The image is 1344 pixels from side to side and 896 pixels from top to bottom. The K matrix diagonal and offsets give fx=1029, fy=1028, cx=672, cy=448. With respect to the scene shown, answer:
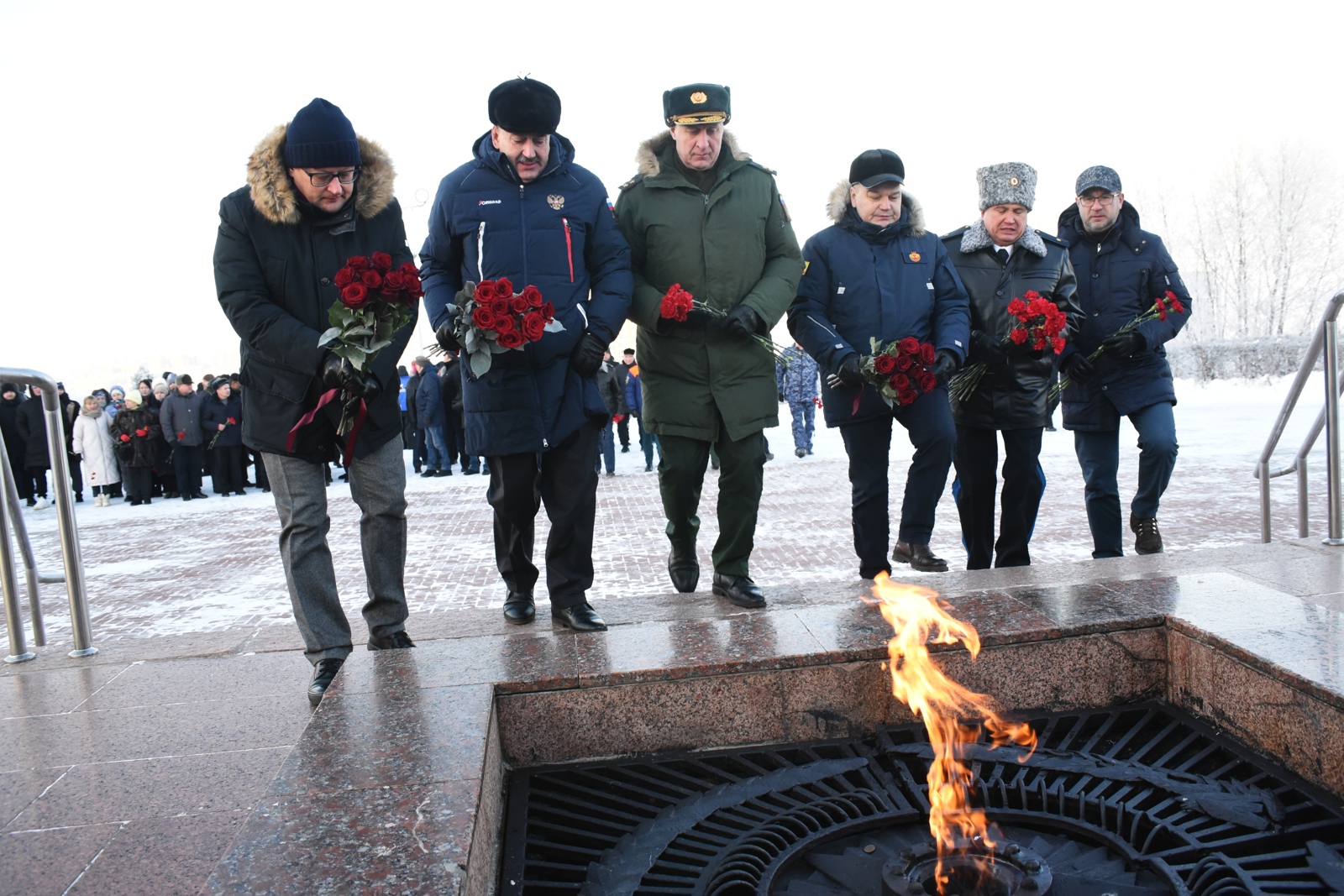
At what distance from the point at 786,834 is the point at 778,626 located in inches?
33.3

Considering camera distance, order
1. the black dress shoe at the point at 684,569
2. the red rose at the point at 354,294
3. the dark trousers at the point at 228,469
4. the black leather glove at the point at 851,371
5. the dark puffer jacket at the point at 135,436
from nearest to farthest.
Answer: the red rose at the point at 354,294 < the black leather glove at the point at 851,371 < the black dress shoe at the point at 684,569 < the dark puffer jacket at the point at 135,436 < the dark trousers at the point at 228,469

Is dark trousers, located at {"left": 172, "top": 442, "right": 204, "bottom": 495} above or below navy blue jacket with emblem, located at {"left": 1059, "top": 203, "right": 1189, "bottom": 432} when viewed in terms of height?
below

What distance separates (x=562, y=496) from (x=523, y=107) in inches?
60.2

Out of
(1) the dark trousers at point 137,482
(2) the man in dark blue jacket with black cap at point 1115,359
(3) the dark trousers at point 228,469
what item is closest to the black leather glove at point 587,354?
(2) the man in dark blue jacket with black cap at point 1115,359

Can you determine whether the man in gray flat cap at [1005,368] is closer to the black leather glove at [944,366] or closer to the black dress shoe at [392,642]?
the black leather glove at [944,366]

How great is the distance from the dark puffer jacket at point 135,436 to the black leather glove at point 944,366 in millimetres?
14250

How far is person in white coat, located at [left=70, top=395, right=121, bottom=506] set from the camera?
15.9 m

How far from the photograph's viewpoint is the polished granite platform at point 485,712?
89.6 inches

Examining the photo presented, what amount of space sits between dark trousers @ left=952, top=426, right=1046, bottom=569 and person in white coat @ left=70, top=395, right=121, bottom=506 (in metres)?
14.8

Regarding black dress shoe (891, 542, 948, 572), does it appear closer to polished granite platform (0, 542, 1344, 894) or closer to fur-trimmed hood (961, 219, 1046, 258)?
polished granite platform (0, 542, 1344, 894)

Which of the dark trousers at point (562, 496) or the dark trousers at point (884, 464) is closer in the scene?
the dark trousers at point (562, 496)

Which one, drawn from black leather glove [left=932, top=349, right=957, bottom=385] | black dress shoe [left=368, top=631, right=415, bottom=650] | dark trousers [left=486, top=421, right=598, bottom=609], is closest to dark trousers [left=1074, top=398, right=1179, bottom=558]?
black leather glove [left=932, top=349, right=957, bottom=385]

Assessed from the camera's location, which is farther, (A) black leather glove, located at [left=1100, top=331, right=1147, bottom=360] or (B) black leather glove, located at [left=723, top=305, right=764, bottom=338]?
(A) black leather glove, located at [left=1100, top=331, right=1147, bottom=360]

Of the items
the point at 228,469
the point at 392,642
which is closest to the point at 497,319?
the point at 392,642
